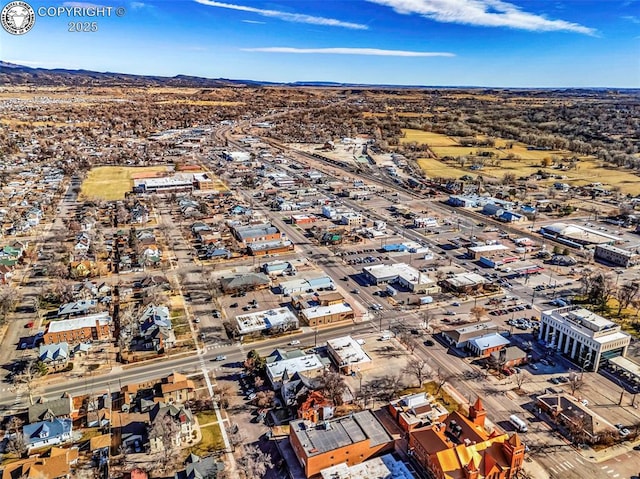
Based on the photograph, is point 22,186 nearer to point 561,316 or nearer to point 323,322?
point 323,322

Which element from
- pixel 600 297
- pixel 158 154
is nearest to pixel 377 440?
pixel 600 297

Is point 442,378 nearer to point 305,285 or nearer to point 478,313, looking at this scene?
point 478,313

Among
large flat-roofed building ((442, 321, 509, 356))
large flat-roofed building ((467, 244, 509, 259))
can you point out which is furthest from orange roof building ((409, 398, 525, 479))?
large flat-roofed building ((467, 244, 509, 259))

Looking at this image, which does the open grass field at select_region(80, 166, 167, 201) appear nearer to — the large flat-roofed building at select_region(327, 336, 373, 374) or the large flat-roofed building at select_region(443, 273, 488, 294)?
the large flat-roofed building at select_region(327, 336, 373, 374)

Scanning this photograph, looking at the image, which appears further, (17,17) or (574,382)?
(17,17)

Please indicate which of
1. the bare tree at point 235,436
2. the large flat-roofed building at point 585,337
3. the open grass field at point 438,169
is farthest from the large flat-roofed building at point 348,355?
the open grass field at point 438,169

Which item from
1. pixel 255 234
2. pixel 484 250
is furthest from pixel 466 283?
pixel 255 234
